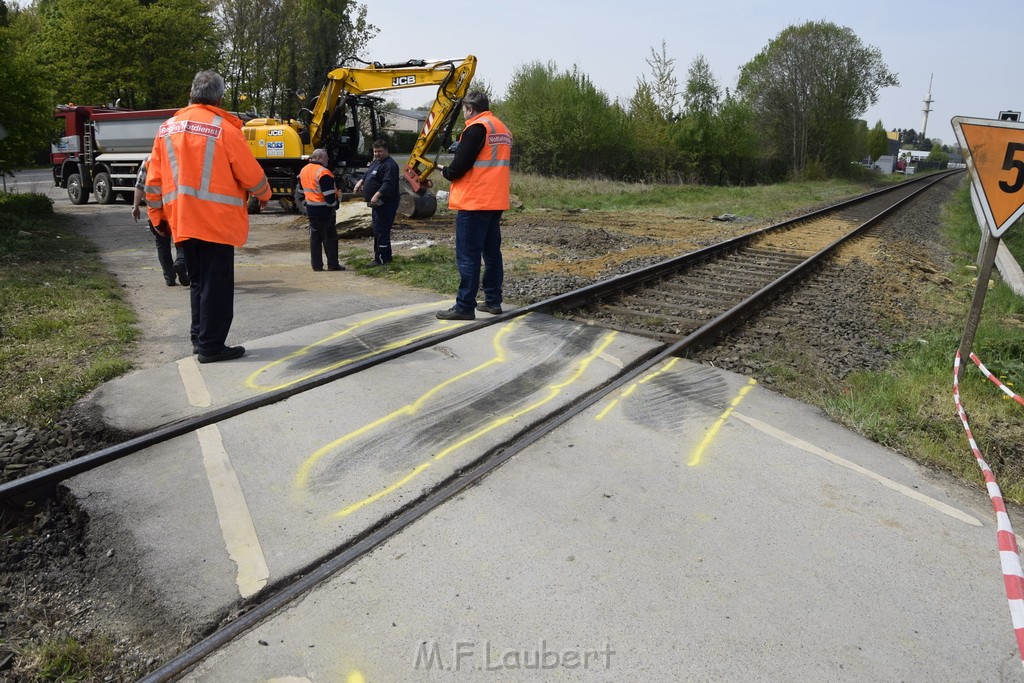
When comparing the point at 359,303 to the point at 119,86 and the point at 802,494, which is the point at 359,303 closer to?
the point at 802,494

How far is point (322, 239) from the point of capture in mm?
10133

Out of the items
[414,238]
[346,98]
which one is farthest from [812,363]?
[346,98]

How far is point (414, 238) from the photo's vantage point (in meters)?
13.7

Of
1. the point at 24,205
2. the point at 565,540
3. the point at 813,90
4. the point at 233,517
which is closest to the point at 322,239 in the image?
the point at 233,517

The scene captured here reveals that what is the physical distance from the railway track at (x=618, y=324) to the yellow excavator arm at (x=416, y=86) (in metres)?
6.51

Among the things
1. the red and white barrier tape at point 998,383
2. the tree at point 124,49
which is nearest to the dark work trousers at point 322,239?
the red and white barrier tape at point 998,383

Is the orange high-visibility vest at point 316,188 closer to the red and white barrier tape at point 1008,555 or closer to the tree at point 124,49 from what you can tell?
the red and white barrier tape at point 1008,555

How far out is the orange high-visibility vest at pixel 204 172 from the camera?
5090 millimetres

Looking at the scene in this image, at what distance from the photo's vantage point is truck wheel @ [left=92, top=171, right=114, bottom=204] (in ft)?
66.9

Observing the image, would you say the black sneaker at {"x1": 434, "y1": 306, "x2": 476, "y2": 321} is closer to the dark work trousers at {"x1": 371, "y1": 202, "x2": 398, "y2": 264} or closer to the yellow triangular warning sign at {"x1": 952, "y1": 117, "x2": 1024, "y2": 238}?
the dark work trousers at {"x1": 371, "y1": 202, "x2": 398, "y2": 264}

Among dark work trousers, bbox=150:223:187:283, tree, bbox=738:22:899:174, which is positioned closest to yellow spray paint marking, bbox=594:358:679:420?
Answer: dark work trousers, bbox=150:223:187:283

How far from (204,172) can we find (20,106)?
36.6 feet

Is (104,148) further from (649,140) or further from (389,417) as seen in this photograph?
(649,140)

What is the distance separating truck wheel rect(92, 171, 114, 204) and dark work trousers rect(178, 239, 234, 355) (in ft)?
58.8
